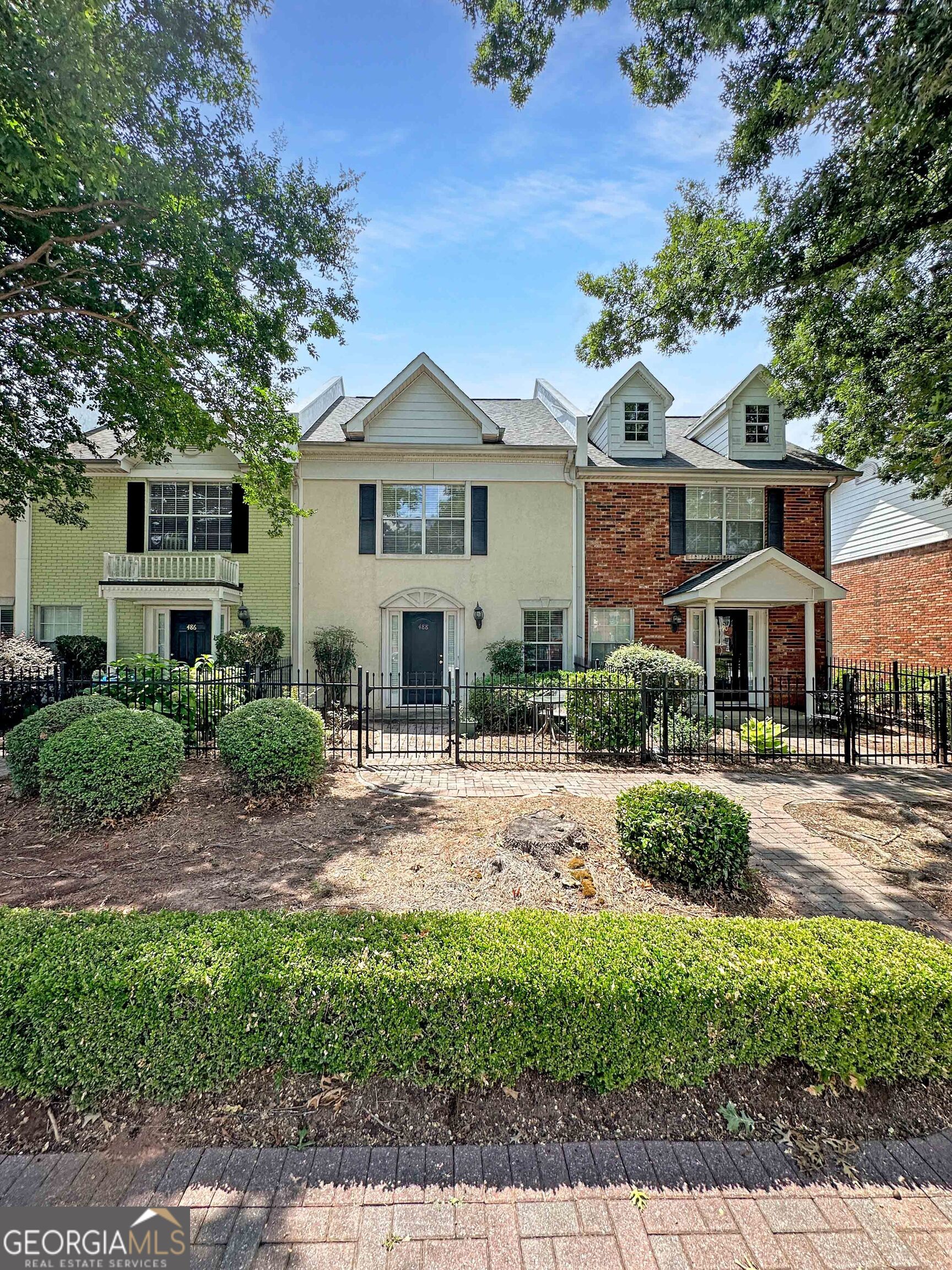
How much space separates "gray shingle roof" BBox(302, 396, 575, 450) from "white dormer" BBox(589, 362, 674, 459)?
4.35 ft

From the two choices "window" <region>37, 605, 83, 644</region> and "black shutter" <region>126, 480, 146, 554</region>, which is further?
"window" <region>37, 605, 83, 644</region>

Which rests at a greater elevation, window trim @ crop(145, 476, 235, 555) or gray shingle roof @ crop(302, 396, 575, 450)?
gray shingle roof @ crop(302, 396, 575, 450)

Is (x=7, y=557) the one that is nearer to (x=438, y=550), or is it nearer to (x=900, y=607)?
(x=438, y=550)

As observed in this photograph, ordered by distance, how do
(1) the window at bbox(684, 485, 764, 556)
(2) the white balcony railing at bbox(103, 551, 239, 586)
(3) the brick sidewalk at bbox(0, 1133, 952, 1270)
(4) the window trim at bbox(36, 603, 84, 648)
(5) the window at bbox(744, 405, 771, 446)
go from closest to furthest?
(3) the brick sidewalk at bbox(0, 1133, 952, 1270) → (2) the white balcony railing at bbox(103, 551, 239, 586) → (4) the window trim at bbox(36, 603, 84, 648) → (1) the window at bbox(684, 485, 764, 556) → (5) the window at bbox(744, 405, 771, 446)

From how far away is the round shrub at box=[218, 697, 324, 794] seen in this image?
5.90m

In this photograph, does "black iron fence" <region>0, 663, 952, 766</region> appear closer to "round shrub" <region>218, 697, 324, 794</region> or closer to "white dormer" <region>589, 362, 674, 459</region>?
"round shrub" <region>218, 697, 324, 794</region>

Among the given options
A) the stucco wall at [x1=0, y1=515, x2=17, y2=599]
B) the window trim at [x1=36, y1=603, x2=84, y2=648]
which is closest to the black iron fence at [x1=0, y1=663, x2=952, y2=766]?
the window trim at [x1=36, y1=603, x2=84, y2=648]

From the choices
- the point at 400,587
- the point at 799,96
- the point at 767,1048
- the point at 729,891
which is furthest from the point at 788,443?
the point at 767,1048

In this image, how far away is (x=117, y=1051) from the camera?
2361 mm

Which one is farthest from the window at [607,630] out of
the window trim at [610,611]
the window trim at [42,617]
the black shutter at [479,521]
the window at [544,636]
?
the window trim at [42,617]

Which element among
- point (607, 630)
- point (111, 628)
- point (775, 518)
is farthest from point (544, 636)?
point (111, 628)

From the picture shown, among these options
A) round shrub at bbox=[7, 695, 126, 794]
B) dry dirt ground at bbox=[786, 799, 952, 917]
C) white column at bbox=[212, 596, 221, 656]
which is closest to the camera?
dry dirt ground at bbox=[786, 799, 952, 917]

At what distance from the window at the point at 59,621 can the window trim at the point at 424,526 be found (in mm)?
7812

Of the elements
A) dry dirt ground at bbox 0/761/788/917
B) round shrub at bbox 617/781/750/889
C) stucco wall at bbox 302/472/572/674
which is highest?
stucco wall at bbox 302/472/572/674
